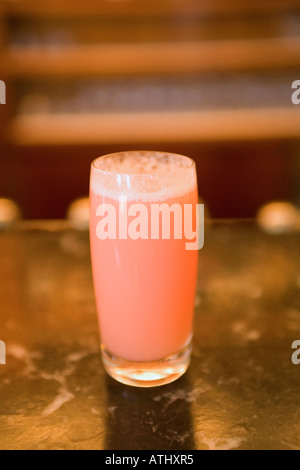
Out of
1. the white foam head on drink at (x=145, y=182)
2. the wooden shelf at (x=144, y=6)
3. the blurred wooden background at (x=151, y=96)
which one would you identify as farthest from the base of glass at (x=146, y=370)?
the wooden shelf at (x=144, y=6)

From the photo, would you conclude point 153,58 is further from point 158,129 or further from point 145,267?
point 145,267

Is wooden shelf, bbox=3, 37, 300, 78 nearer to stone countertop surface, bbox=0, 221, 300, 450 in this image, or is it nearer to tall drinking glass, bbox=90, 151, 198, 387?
stone countertop surface, bbox=0, 221, 300, 450

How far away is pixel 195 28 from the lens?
9.00 feet

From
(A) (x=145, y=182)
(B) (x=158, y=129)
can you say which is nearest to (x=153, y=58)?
(B) (x=158, y=129)

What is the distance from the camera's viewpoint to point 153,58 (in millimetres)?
2740

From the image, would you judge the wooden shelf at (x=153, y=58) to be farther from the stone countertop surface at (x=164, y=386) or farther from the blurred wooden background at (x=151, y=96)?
the stone countertop surface at (x=164, y=386)

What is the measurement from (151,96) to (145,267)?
229 cm

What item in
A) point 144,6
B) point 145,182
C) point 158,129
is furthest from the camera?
point 158,129

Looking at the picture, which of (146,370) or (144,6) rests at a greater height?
(144,6)

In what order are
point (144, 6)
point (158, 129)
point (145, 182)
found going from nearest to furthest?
point (145, 182)
point (144, 6)
point (158, 129)

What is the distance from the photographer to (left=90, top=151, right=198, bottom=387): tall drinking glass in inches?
26.9

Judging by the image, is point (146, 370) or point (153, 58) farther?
point (153, 58)

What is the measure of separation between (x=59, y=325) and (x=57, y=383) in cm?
16

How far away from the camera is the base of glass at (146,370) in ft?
2.37
